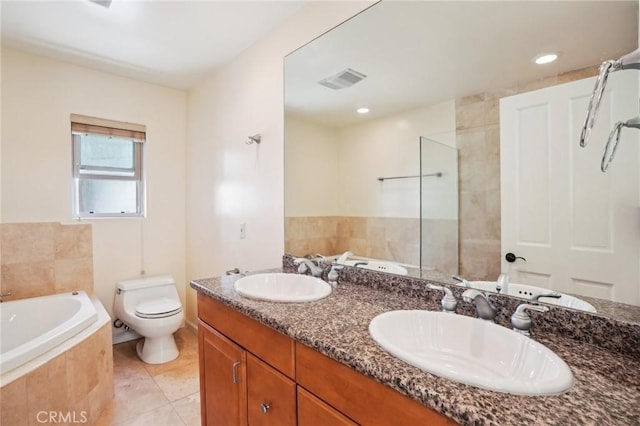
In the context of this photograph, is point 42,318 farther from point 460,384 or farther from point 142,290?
point 460,384

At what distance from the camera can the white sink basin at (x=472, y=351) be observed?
62 cm

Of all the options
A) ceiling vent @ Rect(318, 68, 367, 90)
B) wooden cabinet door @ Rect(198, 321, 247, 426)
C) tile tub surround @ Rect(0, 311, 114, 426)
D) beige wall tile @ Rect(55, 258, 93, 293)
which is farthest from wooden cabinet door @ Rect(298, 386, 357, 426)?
beige wall tile @ Rect(55, 258, 93, 293)

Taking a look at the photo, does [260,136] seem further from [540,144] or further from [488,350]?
[488,350]

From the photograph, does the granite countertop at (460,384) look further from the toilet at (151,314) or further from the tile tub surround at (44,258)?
the tile tub surround at (44,258)

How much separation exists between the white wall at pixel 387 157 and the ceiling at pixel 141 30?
96 centimetres

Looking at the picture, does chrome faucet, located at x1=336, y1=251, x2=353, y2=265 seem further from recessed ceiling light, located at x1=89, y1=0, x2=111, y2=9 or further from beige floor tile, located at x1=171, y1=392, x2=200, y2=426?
recessed ceiling light, located at x1=89, y1=0, x2=111, y2=9

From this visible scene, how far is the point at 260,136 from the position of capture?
6.96 ft

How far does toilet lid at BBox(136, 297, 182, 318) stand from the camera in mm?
2318

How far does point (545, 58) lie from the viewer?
936 millimetres

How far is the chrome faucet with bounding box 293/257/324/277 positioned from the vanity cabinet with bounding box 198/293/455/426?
487 mm

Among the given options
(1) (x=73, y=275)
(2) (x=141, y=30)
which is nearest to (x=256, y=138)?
(2) (x=141, y=30)

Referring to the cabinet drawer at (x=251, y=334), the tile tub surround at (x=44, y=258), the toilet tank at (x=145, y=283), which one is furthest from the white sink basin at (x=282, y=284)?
the tile tub surround at (x=44, y=258)

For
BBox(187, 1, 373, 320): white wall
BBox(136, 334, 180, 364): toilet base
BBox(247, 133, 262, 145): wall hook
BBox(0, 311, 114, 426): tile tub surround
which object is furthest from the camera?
BBox(136, 334, 180, 364): toilet base

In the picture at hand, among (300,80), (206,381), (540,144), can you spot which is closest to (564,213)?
(540,144)
